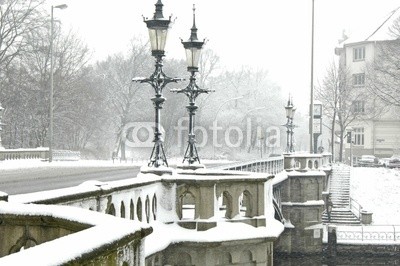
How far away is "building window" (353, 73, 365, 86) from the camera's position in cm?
7050

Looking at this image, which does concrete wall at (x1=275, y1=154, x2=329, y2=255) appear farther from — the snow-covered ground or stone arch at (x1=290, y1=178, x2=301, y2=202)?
the snow-covered ground

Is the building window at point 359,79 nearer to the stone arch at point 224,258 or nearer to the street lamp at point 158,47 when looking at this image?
the street lamp at point 158,47

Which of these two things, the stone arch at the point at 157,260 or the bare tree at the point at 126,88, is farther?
the bare tree at the point at 126,88

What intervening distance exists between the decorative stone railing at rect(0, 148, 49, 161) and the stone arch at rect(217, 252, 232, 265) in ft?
75.6

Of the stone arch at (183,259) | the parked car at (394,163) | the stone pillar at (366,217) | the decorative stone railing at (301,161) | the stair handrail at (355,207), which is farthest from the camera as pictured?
the parked car at (394,163)

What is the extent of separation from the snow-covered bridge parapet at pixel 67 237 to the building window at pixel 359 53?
227 ft

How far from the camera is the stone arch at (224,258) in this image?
11.7m

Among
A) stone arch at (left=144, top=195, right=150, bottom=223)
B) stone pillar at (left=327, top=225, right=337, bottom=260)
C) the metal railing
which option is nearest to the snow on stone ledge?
stone arch at (left=144, top=195, right=150, bottom=223)

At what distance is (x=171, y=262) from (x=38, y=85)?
40566 millimetres

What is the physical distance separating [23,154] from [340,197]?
22231 millimetres

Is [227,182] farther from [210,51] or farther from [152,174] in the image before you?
[210,51]

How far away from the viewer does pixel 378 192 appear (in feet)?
160

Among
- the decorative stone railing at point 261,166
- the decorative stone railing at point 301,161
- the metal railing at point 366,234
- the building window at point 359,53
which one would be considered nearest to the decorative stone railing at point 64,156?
the decorative stone railing at point 261,166

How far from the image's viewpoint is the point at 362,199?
47.8 meters
